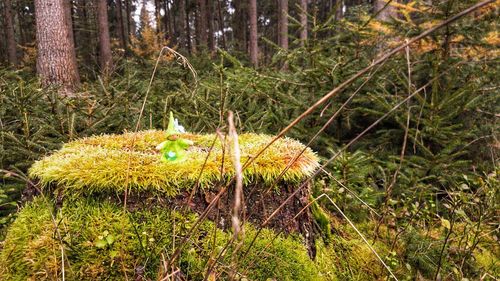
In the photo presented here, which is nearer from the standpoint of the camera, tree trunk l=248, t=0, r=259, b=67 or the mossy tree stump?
the mossy tree stump

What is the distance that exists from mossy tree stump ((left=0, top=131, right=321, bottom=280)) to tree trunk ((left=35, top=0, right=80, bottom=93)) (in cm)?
563

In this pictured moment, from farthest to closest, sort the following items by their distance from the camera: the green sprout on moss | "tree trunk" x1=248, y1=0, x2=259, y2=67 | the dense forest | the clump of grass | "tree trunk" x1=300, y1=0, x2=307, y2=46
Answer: "tree trunk" x1=248, y1=0, x2=259, y2=67, "tree trunk" x1=300, y1=0, x2=307, y2=46, the green sprout on moss, the clump of grass, the dense forest

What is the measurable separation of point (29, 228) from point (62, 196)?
33 centimetres

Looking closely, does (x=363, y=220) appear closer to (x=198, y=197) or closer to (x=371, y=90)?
(x=198, y=197)

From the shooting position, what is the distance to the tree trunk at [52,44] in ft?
23.1

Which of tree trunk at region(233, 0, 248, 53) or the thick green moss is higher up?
tree trunk at region(233, 0, 248, 53)

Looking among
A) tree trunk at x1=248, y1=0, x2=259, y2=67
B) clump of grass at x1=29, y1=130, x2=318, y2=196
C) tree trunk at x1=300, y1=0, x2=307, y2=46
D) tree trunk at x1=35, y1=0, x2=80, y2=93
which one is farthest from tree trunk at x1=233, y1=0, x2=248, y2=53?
clump of grass at x1=29, y1=130, x2=318, y2=196

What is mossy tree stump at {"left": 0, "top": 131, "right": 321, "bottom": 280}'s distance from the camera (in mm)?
1938

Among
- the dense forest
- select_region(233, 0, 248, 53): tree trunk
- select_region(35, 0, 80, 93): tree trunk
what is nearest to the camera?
the dense forest

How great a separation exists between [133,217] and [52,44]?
651 cm

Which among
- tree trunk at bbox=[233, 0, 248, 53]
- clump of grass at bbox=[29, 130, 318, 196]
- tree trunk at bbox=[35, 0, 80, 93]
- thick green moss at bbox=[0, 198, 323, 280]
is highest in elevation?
tree trunk at bbox=[233, 0, 248, 53]

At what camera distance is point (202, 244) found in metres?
2.14

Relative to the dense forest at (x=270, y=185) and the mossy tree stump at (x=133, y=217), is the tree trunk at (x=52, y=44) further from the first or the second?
the mossy tree stump at (x=133, y=217)

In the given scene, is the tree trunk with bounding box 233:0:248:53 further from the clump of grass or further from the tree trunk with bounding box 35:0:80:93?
the clump of grass
